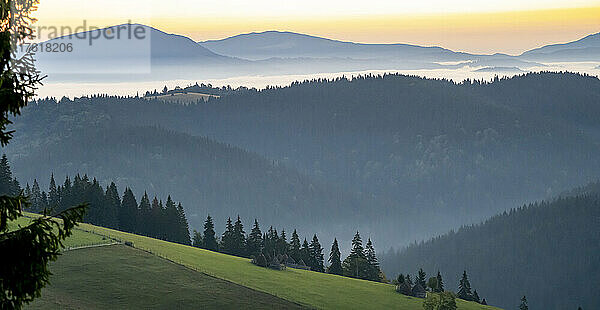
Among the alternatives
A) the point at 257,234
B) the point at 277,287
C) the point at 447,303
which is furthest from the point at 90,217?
the point at 447,303

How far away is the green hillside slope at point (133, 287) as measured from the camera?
179ft

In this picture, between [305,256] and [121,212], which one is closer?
[121,212]

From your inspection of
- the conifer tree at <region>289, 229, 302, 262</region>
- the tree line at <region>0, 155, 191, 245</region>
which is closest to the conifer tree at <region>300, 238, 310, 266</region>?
the conifer tree at <region>289, 229, 302, 262</region>

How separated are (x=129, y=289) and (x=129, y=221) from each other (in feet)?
168

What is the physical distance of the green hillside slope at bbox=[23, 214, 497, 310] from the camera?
68.9 m

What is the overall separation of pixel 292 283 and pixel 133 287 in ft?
63.4

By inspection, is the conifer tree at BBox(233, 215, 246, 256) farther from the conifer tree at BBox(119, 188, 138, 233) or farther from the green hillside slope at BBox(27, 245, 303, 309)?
the green hillside slope at BBox(27, 245, 303, 309)

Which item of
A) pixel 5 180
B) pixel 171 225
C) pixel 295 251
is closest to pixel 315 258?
pixel 295 251

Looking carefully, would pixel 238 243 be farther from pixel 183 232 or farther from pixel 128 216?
pixel 128 216

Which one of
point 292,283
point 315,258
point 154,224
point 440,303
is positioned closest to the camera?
point 292,283

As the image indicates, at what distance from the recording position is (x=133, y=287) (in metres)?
59.4

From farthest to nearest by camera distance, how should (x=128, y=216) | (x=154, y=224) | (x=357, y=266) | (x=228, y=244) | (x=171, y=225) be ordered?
(x=171, y=225)
(x=228, y=244)
(x=154, y=224)
(x=128, y=216)
(x=357, y=266)

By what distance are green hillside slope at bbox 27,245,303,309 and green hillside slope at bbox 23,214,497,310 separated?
67.7 inches

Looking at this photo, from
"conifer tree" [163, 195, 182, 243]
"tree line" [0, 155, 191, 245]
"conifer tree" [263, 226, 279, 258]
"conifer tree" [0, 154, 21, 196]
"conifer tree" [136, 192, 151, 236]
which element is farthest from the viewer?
"conifer tree" [163, 195, 182, 243]
